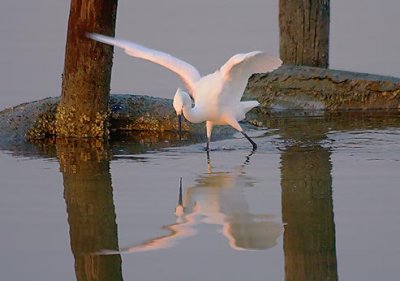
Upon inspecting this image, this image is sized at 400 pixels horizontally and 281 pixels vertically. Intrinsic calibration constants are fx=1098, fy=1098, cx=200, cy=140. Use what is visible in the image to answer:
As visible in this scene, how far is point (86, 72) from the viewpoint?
1148cm

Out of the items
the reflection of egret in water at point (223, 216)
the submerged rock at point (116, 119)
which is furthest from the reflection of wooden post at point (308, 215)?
the submerged rock at point (116, 119)

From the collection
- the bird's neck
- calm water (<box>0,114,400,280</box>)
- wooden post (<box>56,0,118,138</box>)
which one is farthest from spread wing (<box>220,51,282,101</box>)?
wooden post (<box>56,0,118,138</box>)

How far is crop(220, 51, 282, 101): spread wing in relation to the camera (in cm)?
995

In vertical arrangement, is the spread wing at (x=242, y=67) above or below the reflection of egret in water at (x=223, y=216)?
above

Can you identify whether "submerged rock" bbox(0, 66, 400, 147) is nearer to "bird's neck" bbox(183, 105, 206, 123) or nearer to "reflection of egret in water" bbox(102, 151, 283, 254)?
"bird's neck" bbox(183, 105, 206, 123)

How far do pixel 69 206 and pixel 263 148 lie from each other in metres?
3.19

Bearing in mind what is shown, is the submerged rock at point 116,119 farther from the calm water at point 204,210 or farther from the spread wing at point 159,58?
the spread wing at point 159,58

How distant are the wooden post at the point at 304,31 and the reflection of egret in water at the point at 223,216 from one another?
18.7 ft

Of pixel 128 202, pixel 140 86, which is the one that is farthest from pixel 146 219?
pixel 140 86

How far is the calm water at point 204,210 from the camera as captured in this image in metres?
6.31

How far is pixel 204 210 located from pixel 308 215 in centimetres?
81

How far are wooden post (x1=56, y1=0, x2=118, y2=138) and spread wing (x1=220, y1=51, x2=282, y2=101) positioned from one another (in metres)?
1.41

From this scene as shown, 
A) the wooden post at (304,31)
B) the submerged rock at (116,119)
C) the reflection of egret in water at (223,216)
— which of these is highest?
the wooden post at (304,31)

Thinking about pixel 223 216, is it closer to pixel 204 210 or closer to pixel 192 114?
pixel 204 210
